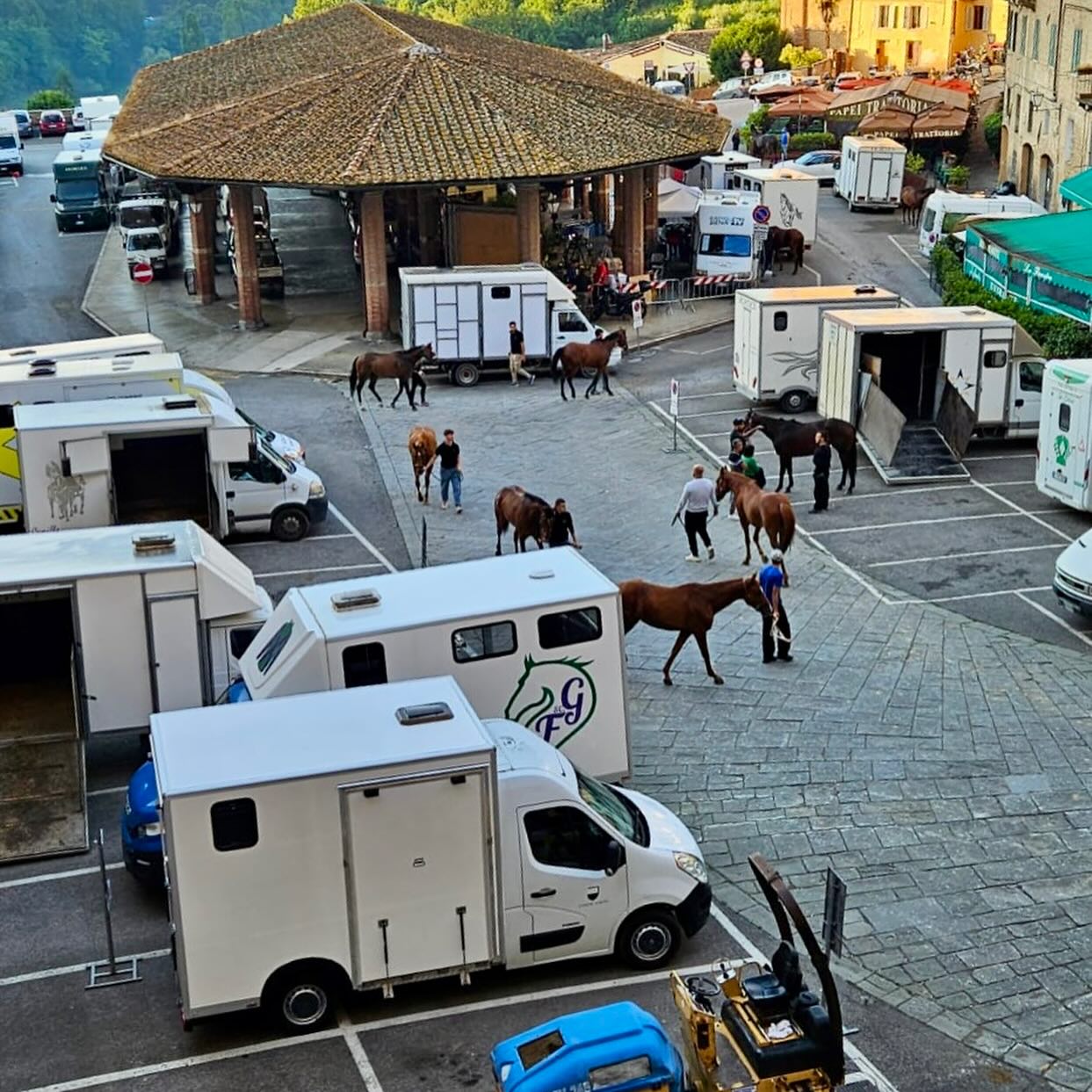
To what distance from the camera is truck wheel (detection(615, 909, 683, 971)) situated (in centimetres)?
1399

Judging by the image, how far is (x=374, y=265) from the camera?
135ft

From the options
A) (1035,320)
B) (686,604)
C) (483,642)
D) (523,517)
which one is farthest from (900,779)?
(1035,320)

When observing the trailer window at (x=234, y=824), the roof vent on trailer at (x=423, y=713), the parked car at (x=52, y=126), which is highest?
the roof vent on trailer at (x=423, y=713)

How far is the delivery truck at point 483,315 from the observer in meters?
36.4

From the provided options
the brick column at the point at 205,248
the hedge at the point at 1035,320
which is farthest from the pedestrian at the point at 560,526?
the brick column at the point at 205,248

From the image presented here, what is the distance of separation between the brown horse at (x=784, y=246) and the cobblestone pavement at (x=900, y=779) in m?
23.3

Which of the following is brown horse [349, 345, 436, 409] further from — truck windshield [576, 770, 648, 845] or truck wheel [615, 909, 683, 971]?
truck wheel [615, 909, 683, 971]

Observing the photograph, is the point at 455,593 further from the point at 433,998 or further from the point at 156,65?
the point at 156,65

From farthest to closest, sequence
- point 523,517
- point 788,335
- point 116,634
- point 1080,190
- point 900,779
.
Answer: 1. point 1080,190
2. point 788,335
3. point 523,517
4. point 116,634
5. point 900,779

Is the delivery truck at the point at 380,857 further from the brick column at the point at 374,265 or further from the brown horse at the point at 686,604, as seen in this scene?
the brick column at the point at 374,265

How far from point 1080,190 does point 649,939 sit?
36.8 m

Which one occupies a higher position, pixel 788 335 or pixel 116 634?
pixel 116 634

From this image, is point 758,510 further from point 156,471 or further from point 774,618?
point 156,471

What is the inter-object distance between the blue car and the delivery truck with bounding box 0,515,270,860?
7326 millimetres
